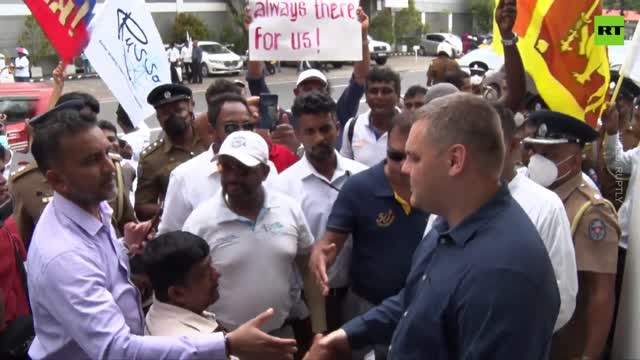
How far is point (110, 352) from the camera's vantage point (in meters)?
2.19

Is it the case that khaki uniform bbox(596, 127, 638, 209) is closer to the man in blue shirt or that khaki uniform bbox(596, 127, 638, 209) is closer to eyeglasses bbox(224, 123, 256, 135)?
eyeglasses bbox(224, 123, 256, 135)

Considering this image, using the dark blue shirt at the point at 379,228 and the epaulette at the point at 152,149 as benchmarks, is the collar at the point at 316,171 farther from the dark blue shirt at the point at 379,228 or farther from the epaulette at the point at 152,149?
the epaulette at the point at 152,149

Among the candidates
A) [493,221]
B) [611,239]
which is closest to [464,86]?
[611,239]

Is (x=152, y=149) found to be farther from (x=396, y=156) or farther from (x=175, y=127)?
(x=396, y=156)

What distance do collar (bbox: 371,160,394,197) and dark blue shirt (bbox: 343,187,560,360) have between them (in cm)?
132

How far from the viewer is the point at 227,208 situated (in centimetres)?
320

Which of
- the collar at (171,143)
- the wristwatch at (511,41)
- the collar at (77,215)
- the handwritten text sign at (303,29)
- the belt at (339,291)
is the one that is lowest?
the belt at (339,291)

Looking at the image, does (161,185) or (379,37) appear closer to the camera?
(161,185)

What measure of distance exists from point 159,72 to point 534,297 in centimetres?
443

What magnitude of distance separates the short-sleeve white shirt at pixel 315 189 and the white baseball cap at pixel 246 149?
24.1 inches

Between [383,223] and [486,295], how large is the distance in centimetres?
161

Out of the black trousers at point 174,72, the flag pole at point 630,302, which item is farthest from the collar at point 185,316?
the black trousers at point 174,72

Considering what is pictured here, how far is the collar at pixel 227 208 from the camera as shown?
3.15 metres

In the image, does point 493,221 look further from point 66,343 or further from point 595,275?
point 66,343
